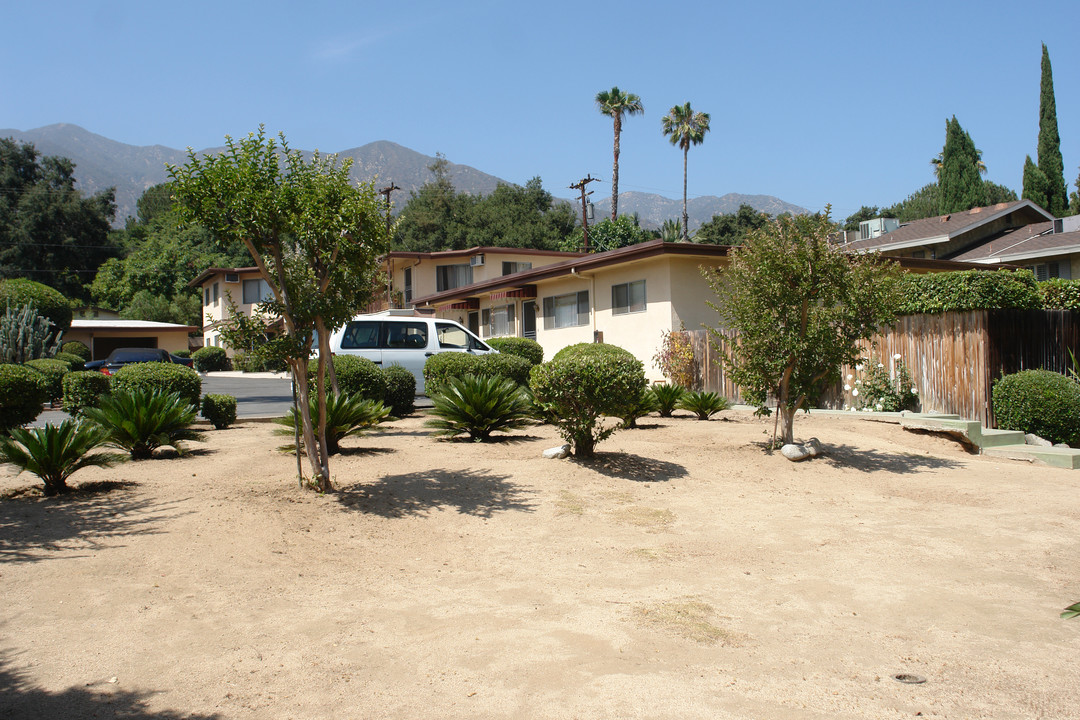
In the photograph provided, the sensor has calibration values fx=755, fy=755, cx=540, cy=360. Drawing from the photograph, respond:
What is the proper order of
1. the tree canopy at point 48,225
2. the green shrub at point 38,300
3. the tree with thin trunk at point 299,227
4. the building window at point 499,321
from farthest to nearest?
the tree canopy at point 48,225
the building window at point 499,321
the green shrub at point 38,300
the tree with thin trunk at point 299,227

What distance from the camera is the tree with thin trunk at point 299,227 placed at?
6668 millimetres

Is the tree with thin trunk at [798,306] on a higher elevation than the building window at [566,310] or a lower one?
lower

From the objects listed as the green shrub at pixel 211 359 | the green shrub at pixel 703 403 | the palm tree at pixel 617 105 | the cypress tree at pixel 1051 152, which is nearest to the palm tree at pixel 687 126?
the palm tree at pixel 617 105

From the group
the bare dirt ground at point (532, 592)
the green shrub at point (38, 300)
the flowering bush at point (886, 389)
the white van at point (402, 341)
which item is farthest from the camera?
the green shrub at point (38, 300)

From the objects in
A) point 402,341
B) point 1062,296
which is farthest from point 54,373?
point 1062,296

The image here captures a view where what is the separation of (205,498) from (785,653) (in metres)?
5.32

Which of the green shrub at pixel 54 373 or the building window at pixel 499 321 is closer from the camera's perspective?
the green shrub at pixel 54 373

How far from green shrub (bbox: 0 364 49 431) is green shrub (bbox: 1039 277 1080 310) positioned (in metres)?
16.2

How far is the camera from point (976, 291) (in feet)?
41.5

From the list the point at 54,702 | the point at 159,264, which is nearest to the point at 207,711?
the point at 54,702

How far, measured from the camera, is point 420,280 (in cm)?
3700

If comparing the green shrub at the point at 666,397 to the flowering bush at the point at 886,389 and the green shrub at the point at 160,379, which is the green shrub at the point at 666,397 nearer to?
the flowering bush at the point at 886,389

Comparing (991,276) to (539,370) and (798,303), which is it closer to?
(798,303)

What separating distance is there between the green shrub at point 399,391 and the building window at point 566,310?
33.2 ft
